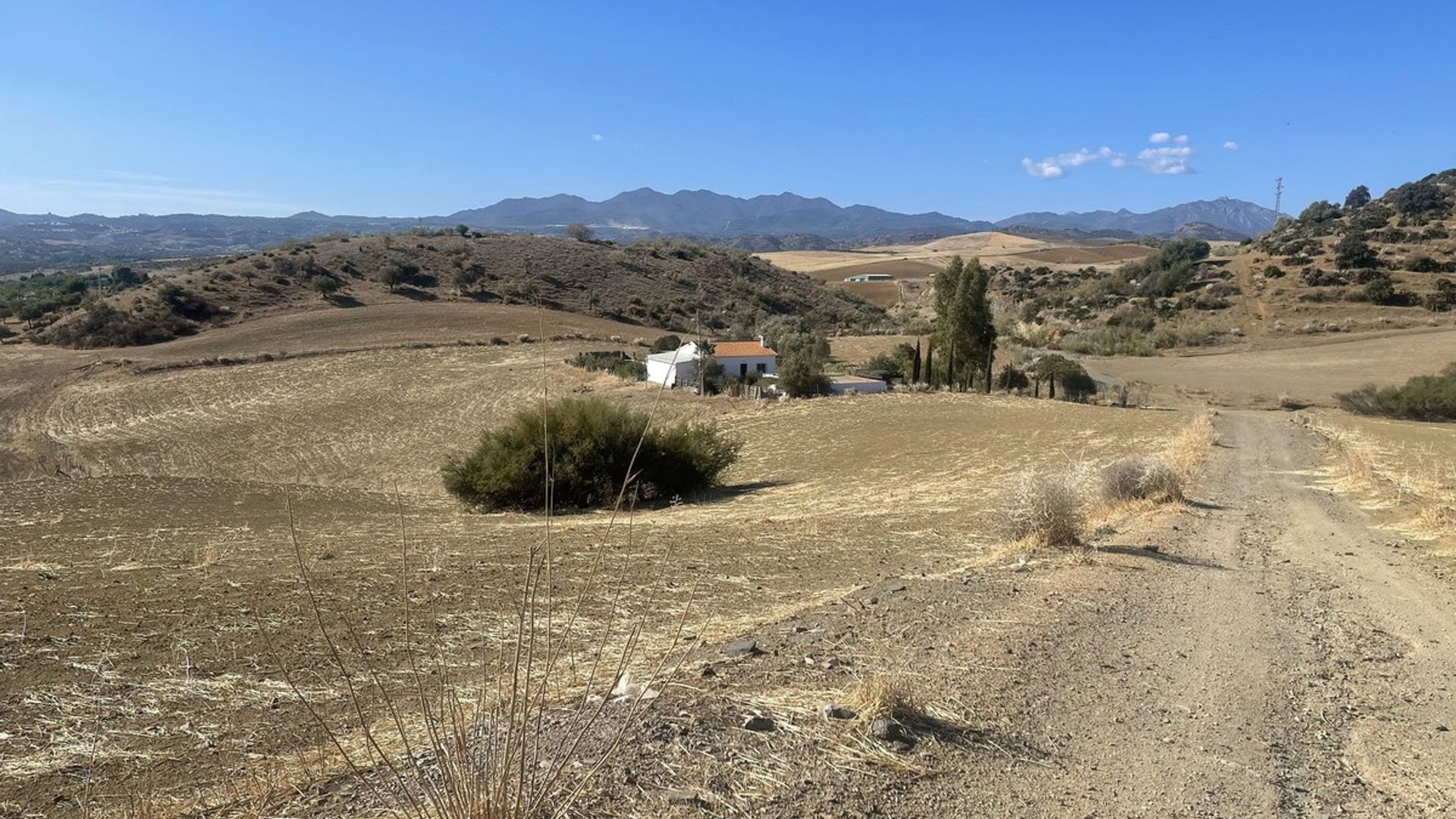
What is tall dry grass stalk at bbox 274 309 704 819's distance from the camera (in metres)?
2.96

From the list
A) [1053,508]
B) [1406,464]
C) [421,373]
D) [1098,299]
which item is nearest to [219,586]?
[1053,508]

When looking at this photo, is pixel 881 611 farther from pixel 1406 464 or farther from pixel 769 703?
pixel 1406 464

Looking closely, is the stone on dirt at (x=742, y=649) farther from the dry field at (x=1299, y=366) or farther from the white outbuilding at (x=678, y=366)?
the dry field at (x=1299, y=366)

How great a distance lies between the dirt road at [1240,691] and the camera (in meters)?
Answer: 4.14

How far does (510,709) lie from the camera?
3.24 metres

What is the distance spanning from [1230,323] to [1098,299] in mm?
18229

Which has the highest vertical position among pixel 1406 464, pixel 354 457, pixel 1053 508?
pixel 1053 508

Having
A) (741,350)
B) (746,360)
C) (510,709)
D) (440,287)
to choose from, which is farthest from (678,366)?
(440,287)

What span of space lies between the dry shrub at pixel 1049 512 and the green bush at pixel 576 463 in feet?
34.9

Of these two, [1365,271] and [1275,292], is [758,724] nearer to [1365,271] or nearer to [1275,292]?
[1275,292]

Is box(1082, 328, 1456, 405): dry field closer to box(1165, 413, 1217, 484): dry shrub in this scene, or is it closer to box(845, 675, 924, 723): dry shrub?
box(1165, 413, 1217, 484): dry shrub

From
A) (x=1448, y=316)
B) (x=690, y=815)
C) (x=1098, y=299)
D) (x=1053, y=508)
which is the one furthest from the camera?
(x=1098, y=299)

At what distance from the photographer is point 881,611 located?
7598 mm

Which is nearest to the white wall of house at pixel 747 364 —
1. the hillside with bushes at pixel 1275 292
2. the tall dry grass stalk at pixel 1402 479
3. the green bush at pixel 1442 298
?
the hillside with bushes at pixel 1275 292
